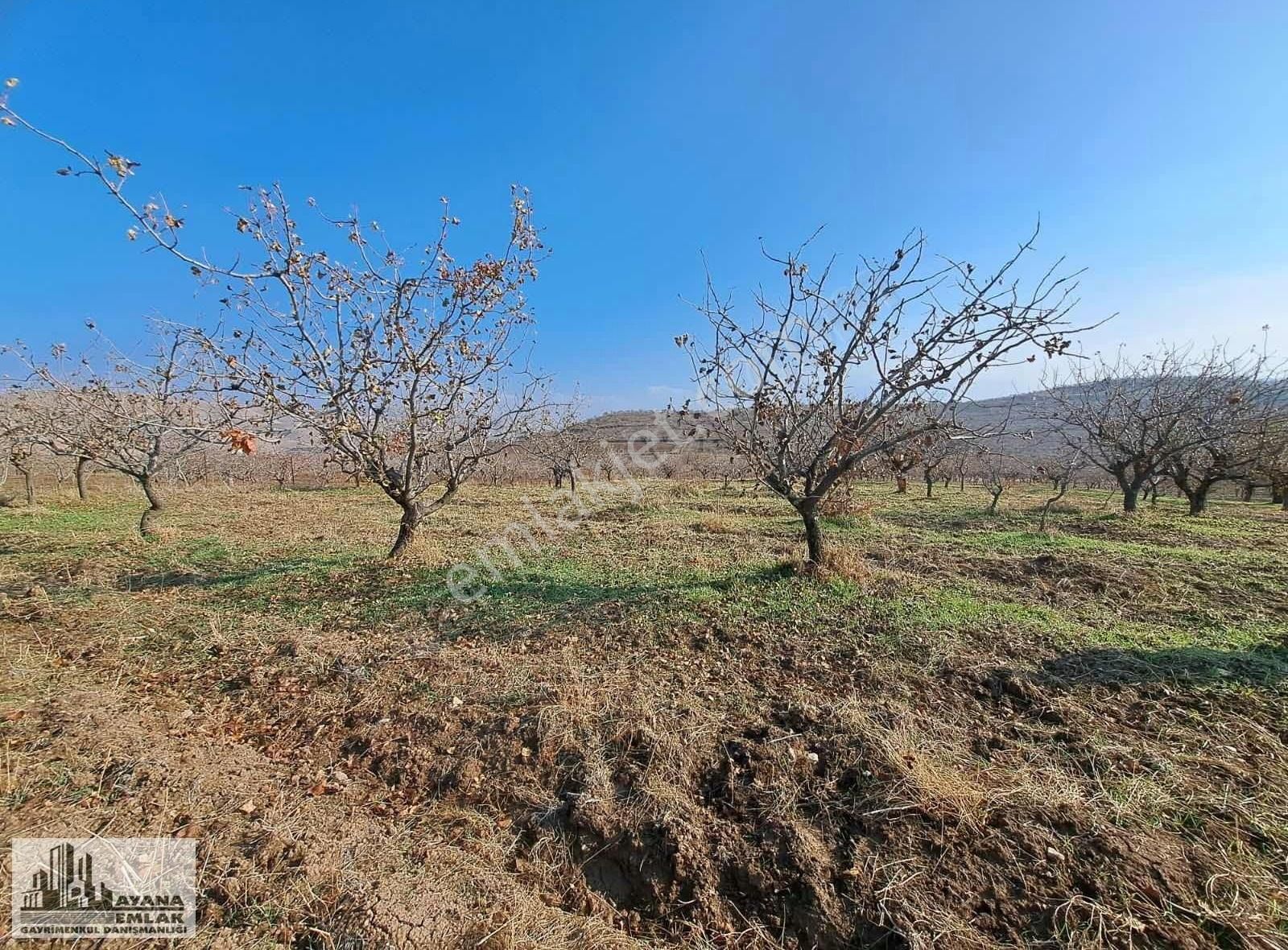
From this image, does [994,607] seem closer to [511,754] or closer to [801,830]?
[801,830]

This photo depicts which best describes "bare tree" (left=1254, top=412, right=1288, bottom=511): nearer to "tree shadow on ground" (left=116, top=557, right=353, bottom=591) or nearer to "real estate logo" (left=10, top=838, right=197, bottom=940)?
"real estate logo" (left=10, top=838, right=197, bottom=940)

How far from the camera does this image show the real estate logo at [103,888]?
68.8 inches

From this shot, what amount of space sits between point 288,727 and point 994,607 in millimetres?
6202

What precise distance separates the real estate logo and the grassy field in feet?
0.29

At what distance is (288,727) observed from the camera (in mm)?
3232

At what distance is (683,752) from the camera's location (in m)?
2.76

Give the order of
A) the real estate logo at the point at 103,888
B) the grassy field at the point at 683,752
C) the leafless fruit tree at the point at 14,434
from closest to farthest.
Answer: the real estate logo at the point at 103,888, the grassy field at the point at 683,752, the leafless fruit tree at the point at 14,434

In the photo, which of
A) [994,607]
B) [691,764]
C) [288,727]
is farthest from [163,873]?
[994,607]

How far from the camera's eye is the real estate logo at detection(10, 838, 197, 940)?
1748 millimetres

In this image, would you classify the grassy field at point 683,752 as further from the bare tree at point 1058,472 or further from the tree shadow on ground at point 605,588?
the bare tree at point 1058,472

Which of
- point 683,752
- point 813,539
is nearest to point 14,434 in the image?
point 683,752

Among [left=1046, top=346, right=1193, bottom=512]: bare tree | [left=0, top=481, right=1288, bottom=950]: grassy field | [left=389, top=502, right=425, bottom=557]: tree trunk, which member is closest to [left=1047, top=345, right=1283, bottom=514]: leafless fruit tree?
[left=1046, top=346, right=1193, bottom=512]: bare tree

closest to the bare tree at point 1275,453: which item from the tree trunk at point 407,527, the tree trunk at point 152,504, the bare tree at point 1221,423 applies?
the bare tree at point 1221,423

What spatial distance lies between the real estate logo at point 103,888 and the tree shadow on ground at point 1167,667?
4.99 metres
